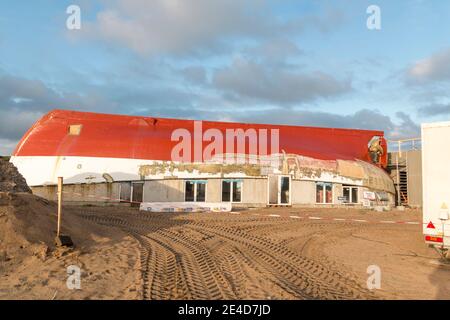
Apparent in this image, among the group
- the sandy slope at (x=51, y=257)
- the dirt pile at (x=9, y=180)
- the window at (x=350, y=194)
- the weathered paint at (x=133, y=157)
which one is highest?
the weathered paint at (x=133, y=157)

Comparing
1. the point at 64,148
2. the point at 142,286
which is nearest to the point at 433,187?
the point at 142,286

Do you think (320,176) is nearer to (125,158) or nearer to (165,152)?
(165,152)

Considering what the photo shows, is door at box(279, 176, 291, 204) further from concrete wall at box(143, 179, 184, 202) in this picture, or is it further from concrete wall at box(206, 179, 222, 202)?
concrete wall at box(143, 179, 184, 202)

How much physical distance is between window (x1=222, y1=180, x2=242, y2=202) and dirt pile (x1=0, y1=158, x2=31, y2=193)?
15303mm

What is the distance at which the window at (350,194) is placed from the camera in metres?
29.1

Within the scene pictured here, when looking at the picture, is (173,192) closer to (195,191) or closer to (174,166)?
(195,191)

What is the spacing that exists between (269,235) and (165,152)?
13.6m

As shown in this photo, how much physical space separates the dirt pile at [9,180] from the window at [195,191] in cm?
1395

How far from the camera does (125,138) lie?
91.4 ft

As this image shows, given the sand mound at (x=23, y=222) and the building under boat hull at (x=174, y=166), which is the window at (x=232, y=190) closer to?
the building under boat hull at (x=174, y=166)

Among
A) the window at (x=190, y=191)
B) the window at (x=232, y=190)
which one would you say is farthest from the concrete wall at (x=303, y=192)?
the window at (x=190, y=191)

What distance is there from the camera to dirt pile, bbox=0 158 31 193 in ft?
39.1

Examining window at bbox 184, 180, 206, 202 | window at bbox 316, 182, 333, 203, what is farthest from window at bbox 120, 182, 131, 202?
window at bbox 316, 182, 333, 203

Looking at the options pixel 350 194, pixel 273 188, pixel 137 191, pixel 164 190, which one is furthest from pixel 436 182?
pixel 137 191
